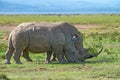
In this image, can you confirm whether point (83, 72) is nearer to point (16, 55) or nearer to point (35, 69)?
point (35, 69)

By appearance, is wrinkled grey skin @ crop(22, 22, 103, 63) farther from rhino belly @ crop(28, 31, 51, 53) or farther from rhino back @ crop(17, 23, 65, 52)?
rhino belly @ crop(28, 31, 51, 53)

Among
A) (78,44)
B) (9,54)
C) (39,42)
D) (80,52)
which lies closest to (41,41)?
(39,42)

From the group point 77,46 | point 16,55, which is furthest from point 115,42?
point 16,55

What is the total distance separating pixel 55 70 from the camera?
60.4ft

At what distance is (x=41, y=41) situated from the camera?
2141 centimetres

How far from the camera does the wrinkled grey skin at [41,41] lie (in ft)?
69.1

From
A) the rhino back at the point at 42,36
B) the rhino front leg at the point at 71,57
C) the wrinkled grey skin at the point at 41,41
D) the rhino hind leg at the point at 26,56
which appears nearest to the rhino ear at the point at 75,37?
the wrinkled grey skin at the point at 41,41

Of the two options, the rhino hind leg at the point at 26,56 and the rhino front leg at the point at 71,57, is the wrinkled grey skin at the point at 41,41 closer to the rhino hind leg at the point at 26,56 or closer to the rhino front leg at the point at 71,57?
the rhino front leg at the point at 71,57

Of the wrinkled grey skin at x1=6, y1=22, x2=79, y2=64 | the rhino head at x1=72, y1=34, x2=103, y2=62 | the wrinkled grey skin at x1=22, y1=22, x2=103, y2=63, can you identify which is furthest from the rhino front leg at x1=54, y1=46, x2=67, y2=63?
the rhino head at x1=72, y1=34, x2=103, y2=62

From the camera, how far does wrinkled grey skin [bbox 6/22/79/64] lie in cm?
2106

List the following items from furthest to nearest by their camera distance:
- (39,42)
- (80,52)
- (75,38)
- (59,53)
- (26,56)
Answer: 1. (26,56)
2. (80,52)
3. (75,38)
4. (59,53)
5. (39,42)

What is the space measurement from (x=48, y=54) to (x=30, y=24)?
63.6 inches

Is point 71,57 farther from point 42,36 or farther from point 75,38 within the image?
point 42,36

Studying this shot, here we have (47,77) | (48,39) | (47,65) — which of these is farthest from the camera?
(48,39)
